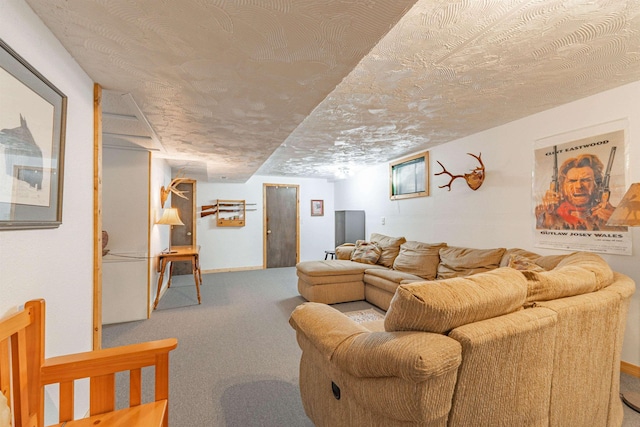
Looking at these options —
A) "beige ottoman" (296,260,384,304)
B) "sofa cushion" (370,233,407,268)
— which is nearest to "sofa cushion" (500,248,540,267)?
"sofa cushion" (370,233,407,268)

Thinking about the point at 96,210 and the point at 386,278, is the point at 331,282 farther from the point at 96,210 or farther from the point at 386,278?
the point at 96,210

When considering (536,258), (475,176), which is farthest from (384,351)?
(475,176)

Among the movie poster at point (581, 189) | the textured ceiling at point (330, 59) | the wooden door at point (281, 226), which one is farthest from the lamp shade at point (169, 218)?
the movie poster at point (581, 189)

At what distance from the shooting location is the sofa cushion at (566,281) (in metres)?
1.22

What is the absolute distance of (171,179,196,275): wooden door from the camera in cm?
541

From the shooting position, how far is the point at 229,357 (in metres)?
2.26

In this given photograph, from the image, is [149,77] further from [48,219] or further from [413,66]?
[413,66]

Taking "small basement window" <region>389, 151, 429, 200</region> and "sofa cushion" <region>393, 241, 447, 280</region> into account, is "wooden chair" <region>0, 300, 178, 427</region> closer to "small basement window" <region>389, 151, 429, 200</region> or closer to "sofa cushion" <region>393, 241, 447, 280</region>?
"sofa cushion" <region>393, 241, 447, 280</region>

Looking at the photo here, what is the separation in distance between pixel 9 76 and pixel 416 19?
1.63 m

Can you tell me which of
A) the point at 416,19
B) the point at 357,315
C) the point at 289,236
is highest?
the point at 416,19

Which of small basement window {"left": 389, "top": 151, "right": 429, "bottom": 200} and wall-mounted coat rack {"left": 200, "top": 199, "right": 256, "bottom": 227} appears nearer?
small basement window {"left": 389, "top": 151, "right": 429, "bottom": 200}

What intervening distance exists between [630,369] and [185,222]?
640 centimetres

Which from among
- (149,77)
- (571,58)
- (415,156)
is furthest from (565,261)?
(149,77)

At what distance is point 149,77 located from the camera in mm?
1470
